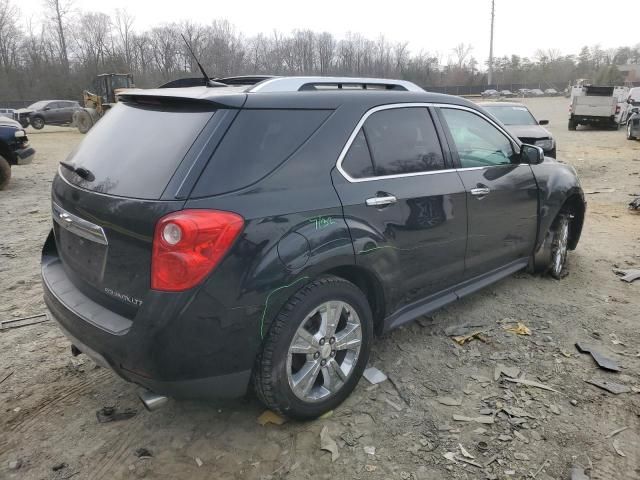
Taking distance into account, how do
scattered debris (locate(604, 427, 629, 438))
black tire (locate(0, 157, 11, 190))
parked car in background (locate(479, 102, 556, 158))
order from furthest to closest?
parked car in background (locate(479, 102, 556, 158))
black tire (locate(0, 157, 11, 190))
scattered debris (locate(604, 427, 629, 438))

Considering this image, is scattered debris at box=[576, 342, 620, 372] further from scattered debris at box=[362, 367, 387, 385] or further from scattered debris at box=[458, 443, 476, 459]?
scattered debris at box=[362, 367, 387, 385]

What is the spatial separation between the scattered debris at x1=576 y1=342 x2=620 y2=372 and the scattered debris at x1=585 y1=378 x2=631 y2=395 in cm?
18

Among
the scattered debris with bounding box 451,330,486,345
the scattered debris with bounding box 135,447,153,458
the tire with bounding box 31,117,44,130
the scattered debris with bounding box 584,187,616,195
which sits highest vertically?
the tire with bounding box 31,117,44,130

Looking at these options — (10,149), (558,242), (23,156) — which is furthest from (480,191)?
(10,149)

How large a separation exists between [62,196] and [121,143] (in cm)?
49

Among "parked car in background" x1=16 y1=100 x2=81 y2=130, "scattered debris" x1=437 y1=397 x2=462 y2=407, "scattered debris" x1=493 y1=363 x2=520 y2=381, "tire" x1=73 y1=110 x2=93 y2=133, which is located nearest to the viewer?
"scattered debris" x1=437 y1=397 x2=462 y2=407

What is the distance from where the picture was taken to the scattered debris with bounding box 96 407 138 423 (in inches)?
113

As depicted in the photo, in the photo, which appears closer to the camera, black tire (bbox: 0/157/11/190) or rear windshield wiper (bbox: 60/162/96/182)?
rear windshield wiper (bbox: 60/162/96/182)

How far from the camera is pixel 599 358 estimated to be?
3502mm

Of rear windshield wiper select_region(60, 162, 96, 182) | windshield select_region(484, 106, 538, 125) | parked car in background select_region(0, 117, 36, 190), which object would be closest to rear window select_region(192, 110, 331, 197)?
rear windshield wiper select_region(60, 162, 96, 182)

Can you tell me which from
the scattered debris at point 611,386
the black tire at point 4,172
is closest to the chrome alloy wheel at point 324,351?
the scattered debris at point 611,386

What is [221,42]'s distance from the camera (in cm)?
6512

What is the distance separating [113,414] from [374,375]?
1.58 meters

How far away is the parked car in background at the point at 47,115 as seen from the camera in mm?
29750
